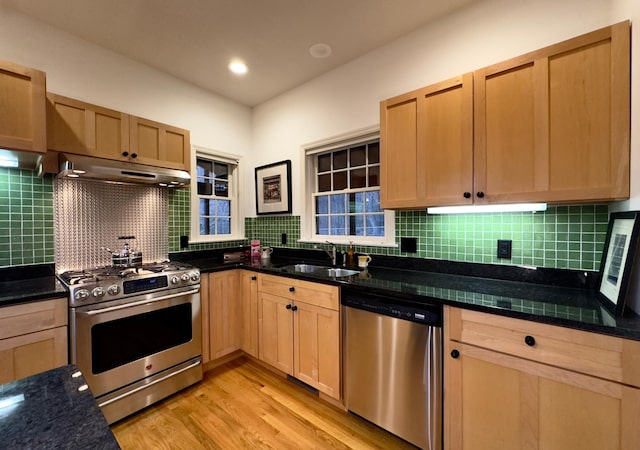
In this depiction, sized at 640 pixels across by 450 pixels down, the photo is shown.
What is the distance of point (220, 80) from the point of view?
281 cm

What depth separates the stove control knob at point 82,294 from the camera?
1667mm

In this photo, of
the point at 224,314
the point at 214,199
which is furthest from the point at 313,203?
the point at 224,314

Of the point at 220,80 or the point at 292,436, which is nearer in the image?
the point at 292,436

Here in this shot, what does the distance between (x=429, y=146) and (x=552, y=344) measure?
120cm

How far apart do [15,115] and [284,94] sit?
2173mm

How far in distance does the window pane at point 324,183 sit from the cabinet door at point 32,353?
2.28 metres

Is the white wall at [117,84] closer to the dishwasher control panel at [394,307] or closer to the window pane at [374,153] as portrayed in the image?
the window pane at [374,153]

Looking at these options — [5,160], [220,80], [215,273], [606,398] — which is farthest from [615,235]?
[5,160]

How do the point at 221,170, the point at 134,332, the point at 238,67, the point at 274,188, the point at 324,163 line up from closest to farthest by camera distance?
the point at 134,332 → the point at 238,67 → the point at 324,163 → the point at 274,188 → the point at 221,170

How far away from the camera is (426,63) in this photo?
2.07 meters

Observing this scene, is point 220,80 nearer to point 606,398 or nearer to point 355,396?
point 355,396

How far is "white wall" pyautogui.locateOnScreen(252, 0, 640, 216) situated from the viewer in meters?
1.51

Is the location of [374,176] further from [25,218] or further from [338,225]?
[25,218]

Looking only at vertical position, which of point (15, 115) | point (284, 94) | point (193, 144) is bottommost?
point (15, 115)
